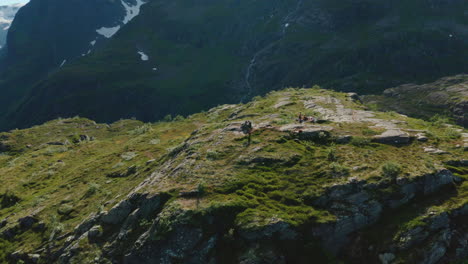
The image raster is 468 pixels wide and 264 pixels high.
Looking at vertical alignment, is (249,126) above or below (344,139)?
above

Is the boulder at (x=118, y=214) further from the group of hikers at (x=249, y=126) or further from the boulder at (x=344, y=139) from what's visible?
the boulder at (x=344, y=139)

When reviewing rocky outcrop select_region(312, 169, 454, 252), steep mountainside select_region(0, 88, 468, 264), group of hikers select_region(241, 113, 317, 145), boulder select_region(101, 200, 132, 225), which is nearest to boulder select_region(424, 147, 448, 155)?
steep mountainside select_region(0, 88, 468, 264)

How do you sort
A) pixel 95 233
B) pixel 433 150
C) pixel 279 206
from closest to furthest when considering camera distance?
pixel 279 206 < pixel 95 233 < pixel 433 150

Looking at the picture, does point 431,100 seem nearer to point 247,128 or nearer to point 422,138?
point 422,138

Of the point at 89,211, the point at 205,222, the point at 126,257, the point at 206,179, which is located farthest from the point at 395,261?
the point at 89,211

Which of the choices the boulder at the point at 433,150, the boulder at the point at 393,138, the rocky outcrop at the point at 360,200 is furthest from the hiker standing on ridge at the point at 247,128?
the boulder at the point at 433,150

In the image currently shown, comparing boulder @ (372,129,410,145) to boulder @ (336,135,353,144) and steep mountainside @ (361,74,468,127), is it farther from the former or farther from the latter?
steep mountainside @ (361,74,468,127)

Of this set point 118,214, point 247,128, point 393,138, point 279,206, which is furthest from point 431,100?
point 118,214

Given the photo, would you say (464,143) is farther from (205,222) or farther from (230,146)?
(205,222)
